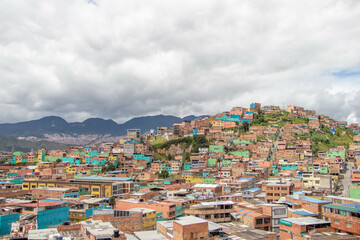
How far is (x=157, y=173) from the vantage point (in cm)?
6781

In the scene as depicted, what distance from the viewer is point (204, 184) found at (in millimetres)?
46344

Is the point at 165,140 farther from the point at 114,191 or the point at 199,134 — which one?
the point at 114,191

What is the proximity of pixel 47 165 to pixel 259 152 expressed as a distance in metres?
48.9

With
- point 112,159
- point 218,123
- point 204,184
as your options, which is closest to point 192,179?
point 204,184

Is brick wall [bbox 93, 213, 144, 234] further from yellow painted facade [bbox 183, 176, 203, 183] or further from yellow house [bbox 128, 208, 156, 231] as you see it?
yellow painted facade [bbox 183, 176, 203, 183]

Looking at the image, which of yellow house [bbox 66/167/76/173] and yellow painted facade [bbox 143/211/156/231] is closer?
yellow painted facade [bbox 143/211/156/231]

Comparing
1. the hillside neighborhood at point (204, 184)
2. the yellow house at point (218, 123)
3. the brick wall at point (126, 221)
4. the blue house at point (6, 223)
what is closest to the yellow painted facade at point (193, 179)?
the hillside neighborhood at point (204, 184)

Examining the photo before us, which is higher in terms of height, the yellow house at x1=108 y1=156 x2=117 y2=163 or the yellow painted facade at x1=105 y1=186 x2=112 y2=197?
the yellow house at x1=108 y1=156 x2=117 y2=163

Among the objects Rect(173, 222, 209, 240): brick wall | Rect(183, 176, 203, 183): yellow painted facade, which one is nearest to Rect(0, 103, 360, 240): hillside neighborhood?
Rect(173, 222, 209, 240): brick wall

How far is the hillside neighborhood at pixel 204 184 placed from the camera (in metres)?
20.9

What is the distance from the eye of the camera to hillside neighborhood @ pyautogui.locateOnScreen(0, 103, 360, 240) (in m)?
20.9

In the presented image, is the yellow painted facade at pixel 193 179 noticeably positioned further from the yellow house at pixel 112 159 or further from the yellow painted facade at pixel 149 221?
the yellow painted facade at pixel 149 221

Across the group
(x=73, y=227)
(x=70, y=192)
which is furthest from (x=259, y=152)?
(x=73, y=227)

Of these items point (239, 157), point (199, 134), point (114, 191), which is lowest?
point (114, 191)
